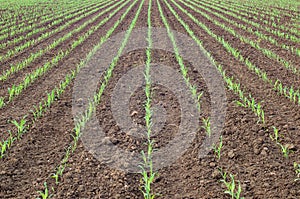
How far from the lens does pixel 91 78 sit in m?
7.18

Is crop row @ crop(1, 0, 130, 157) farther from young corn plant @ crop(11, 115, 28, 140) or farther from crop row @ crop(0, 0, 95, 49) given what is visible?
crop row @ crop(0, 0, 95, 49)

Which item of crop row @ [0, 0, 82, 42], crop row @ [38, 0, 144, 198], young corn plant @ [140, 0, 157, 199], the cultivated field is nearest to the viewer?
young corn plant @ [140, 0, 157, 199]

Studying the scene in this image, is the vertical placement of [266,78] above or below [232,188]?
above

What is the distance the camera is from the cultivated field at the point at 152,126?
11.7 feet

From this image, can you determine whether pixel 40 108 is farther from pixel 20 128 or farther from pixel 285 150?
pixel 285 150

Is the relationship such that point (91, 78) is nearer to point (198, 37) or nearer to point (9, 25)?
point (198, 37)

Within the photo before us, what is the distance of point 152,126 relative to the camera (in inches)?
197

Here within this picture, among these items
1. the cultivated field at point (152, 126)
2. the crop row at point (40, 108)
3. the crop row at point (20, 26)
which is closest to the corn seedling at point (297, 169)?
the cultivated field at point (152, 126)

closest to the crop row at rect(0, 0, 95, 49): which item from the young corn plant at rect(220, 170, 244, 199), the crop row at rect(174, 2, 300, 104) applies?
the crop row at rect(174, 2, 300, 104)

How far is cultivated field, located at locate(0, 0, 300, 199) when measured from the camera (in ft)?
11.7

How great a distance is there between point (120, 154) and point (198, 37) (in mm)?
7737

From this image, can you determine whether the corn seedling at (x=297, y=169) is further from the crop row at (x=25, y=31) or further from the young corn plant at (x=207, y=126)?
the crop row at (x=25, y=31)

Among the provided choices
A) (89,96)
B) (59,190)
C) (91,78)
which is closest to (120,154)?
(59,190)

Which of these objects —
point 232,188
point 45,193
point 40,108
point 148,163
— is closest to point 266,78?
point 148,163
